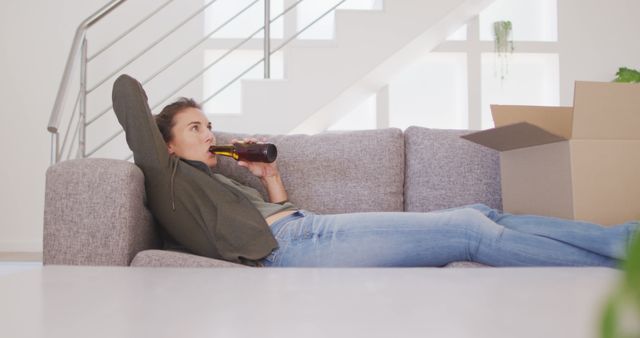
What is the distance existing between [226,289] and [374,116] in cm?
392

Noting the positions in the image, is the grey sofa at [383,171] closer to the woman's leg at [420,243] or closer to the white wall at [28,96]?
the woman's leg at [420,243]

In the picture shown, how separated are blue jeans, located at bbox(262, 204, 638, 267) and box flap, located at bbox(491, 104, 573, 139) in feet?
1.32

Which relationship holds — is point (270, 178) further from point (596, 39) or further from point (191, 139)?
point (596, 39)

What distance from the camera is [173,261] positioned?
1.30 meters

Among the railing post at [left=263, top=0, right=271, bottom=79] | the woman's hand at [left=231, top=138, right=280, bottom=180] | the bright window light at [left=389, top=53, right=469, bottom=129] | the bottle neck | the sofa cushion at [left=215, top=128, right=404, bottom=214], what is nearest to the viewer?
the bottle neck

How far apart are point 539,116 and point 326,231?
0.80m

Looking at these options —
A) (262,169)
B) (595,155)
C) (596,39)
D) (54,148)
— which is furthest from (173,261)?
(596,39)

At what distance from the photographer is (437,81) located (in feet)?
14.6

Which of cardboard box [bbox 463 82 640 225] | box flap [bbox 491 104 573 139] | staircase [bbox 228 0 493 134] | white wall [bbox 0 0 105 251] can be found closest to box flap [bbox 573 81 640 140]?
cardboard box [bbox 463 82 640 225]

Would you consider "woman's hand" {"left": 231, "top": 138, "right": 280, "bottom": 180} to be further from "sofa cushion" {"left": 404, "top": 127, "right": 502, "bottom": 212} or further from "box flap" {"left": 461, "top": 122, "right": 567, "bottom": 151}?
"box flap" {"left": 461, "top": 122, "right": 567, "bottom": 151}

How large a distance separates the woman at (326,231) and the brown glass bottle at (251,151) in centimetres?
12

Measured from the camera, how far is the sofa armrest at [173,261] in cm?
129

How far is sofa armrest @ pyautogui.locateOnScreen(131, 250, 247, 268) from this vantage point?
1.29 metres

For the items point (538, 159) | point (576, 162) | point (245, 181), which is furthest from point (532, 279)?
point (245, 181)
